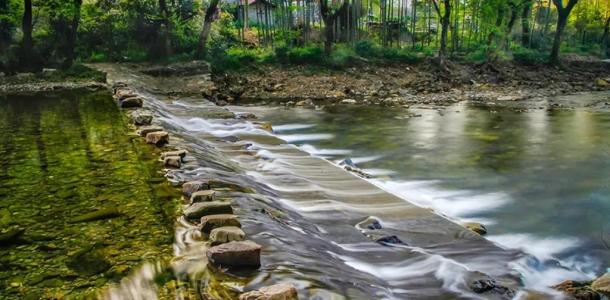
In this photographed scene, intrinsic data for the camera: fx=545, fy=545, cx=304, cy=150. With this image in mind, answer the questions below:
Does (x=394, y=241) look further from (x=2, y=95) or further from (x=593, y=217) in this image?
(x=2, y=95)

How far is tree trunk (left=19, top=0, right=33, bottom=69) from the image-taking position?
20.3 m

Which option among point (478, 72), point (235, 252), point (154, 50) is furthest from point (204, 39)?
point (235, 252)

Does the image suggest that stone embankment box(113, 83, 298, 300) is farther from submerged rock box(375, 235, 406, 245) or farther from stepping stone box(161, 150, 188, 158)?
submerged rock box(375, 235, 406, 245)

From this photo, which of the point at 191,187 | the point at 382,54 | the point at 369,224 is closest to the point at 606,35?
the point at 382,54

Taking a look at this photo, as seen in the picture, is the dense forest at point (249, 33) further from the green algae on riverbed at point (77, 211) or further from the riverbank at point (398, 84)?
the green algae on riverbed at point (77, 211)

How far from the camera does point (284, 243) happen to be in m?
4.64

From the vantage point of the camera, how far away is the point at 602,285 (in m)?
4.57

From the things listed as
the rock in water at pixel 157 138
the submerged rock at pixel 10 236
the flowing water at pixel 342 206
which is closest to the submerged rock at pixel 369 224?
the flowing water at pixel 342 206

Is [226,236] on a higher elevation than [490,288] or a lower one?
higher

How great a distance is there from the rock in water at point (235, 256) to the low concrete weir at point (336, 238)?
0.35ft

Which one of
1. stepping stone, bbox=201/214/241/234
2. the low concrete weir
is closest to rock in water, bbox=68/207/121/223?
the low concrete weir

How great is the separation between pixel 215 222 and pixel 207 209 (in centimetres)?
37

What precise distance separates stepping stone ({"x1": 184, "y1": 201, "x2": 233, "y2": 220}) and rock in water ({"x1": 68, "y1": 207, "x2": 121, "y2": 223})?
0.70m

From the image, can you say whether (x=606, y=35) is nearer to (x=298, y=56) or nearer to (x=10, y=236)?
(x=298, y=56)
